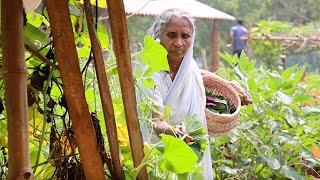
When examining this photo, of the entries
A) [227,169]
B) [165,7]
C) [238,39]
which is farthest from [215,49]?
[227,169]

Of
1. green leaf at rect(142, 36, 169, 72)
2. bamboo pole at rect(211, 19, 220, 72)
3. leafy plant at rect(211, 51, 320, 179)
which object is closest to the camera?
green leaf at rect(142, 36, 169, 72)

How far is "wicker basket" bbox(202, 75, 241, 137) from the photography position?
200 centimetres

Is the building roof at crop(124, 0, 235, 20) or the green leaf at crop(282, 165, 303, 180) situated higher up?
the building roof at crop(124, 0, 235, 20)

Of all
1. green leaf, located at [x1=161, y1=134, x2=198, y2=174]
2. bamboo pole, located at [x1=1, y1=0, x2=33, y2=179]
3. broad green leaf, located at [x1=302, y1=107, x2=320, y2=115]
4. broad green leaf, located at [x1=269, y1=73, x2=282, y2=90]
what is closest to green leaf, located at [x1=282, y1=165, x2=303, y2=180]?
broad green leaf, located at [x1=302, y1=107, x2=320, y2=115]

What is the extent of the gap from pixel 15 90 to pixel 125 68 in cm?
19

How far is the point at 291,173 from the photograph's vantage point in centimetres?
243

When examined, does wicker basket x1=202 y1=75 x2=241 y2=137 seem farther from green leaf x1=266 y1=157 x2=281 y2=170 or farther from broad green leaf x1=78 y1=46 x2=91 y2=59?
broad green leaf x1=78 y1=46 x2=91 y2=59

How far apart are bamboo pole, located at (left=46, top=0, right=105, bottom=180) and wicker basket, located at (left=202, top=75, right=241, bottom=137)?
1244 millimetres

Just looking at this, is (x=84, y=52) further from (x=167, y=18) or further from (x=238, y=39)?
(x=238, y=39)

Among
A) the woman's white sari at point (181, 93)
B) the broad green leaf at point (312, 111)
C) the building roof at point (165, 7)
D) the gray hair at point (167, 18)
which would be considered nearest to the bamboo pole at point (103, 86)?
the woman's white sari at point (181, 93)

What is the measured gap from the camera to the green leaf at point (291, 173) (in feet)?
7.84

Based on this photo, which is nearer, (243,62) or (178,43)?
(178,43)

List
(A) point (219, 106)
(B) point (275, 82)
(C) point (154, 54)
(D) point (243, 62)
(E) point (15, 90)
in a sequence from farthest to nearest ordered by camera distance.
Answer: (D) point (243, 62) < (B) point (275, 82) < (A) point (219, 106) < (C) point (154, 54) < (E) point (15, 90)

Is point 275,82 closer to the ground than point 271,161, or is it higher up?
higher up
